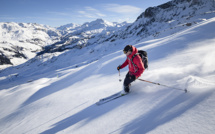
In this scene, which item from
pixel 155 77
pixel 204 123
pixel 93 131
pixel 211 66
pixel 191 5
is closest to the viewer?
pixel 204 123

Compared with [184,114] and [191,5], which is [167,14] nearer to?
[191,5]

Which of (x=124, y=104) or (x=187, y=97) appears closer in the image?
(x=187, y=97)

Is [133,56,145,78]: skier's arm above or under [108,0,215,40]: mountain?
under

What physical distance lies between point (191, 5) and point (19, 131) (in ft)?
304

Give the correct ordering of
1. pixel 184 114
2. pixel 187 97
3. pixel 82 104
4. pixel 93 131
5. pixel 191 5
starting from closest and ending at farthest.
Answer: pixel 184 114 < pixel 187 97 < pixel 93 131 < pixel 82 104 < pixel 191 5

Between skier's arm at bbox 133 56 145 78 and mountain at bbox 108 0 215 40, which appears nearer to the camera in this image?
skier's arm at bbox 133 56 145 78

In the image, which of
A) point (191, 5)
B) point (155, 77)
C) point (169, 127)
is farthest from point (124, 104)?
point (191, 5)

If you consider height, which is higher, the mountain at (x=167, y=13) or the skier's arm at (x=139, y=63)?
the mountain at (x=167, y=13)

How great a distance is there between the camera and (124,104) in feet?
11.5

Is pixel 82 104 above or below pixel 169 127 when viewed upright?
below

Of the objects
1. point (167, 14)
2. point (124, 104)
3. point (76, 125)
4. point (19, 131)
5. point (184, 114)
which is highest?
point (167, 14)

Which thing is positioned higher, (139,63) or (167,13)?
(167,13)

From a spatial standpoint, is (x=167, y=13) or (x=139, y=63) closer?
(x=139, y=63)

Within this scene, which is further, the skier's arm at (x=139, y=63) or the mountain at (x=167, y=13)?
the mountain at (x=167, y=13)
